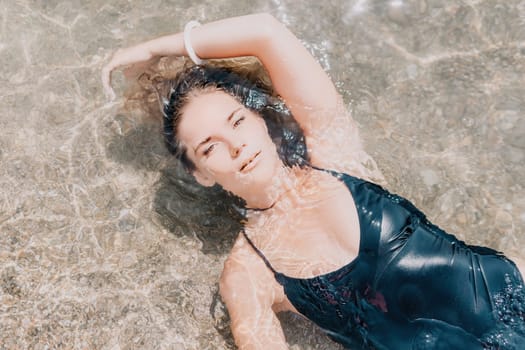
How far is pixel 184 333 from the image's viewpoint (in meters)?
3.62

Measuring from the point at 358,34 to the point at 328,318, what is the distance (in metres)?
1.96

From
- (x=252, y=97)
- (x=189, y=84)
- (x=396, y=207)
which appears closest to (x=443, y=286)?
(x=396, y=207)

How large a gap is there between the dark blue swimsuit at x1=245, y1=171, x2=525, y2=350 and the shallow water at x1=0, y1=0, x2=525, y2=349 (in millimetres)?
485

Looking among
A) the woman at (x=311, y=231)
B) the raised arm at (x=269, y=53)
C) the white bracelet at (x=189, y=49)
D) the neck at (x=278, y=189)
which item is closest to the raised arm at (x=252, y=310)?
the woman at (x=311, y=231)

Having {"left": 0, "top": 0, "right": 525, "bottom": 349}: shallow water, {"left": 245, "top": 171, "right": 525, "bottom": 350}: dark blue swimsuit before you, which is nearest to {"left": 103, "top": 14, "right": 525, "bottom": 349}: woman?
{"left": 245, "top": 171, "right": 525, "bottom": 350}: dark blue swimsuit

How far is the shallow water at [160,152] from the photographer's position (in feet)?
12.0

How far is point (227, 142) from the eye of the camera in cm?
318

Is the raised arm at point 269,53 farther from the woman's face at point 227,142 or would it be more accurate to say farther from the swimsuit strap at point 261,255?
the swimsuit strap at point 261,255

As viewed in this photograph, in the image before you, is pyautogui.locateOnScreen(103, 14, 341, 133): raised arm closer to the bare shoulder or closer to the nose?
the bare shoulder

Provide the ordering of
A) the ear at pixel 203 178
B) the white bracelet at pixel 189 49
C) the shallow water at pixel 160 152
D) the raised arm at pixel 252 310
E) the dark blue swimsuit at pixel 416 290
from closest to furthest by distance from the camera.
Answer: the dark blue swimsuit at pixel 416 290 → the raised arm at pixel 252 310 → the ear at pixel 203 178 → the white bracelet at pixel 189 49 → the shallow water at pixel 160 152

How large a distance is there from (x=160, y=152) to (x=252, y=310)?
4.26ft

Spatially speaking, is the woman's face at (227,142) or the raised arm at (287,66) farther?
the raised arm at (287,66)

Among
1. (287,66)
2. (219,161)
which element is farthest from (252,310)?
(287,66)

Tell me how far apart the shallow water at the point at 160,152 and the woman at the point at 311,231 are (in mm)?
428
